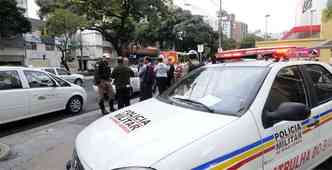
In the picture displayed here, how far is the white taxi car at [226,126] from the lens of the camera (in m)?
2.07

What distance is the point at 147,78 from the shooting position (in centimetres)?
838

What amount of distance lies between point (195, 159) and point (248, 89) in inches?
42.1

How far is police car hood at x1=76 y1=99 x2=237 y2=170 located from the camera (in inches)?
79.5

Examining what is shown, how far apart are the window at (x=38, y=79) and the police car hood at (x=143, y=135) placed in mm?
5169

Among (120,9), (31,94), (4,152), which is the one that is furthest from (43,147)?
(120,9)

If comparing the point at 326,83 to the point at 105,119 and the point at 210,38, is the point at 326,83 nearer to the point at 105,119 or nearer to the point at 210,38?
the point at 105,119

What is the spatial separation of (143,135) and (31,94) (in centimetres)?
586

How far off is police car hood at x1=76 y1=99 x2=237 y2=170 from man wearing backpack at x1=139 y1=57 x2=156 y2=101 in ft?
17.8

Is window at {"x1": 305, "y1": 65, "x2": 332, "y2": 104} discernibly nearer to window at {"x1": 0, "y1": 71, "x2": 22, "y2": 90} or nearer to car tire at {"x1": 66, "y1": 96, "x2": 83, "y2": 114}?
window at {"x1": 0, "y1": 71, "x2": 22, "y2": 90}

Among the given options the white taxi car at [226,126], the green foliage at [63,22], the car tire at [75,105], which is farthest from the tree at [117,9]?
the white taxi car at [226,126]

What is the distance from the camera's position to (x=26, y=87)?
23.2ft

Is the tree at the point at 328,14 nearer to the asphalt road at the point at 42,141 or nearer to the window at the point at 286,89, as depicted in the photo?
the asphalt road at the point at 42,141

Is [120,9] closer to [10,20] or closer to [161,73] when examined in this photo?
[10,20]

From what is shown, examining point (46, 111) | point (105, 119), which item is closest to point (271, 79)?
point (105, 119)
